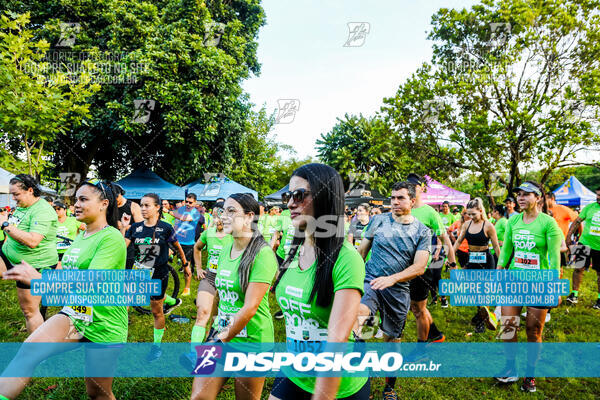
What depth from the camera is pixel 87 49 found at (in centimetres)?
1622

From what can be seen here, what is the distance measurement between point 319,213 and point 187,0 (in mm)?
19198

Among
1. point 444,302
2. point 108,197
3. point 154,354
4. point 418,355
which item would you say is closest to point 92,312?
point 108,197

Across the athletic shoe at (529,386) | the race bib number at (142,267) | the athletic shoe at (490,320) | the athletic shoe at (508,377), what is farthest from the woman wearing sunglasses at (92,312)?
the athletic shoe at (490,320)

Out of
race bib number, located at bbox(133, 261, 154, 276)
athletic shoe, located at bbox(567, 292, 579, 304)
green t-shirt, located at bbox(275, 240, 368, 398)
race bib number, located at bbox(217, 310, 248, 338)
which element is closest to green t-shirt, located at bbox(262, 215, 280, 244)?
race bib number, located at bbox(133, 261, 154, 276)

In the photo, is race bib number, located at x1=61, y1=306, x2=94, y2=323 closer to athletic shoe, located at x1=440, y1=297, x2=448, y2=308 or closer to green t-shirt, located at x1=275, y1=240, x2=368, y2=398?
green t-shirt, located at x1=275, y1=240, x2=368, y2=398

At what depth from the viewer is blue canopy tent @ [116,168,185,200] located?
16.8 metres

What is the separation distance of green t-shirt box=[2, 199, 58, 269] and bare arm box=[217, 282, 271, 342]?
10.7ft

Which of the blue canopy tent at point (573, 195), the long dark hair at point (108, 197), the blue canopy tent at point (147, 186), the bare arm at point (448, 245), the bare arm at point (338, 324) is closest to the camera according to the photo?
the bare arm at point (338, 324)

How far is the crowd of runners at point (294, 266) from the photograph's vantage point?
68.6 inches

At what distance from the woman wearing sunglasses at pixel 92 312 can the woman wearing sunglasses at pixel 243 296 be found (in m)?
0.78

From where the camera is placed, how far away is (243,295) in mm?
2426

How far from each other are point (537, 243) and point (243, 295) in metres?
3.58

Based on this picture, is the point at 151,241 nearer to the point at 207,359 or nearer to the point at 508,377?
the point at 207,359

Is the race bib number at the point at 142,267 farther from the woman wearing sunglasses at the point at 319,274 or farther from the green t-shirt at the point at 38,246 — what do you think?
the woman wearing sunglasses at the point at 319,274
